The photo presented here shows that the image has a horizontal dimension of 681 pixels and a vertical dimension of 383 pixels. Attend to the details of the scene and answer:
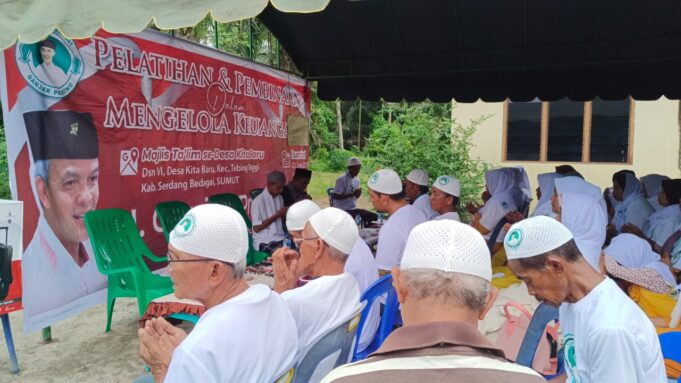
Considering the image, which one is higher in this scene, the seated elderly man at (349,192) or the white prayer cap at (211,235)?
the white prayer cap at (211,235)

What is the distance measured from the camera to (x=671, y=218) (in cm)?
496

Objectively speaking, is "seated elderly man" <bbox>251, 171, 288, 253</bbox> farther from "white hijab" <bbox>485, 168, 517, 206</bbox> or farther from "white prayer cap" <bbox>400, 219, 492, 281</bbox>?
"white prayer cap" <bbox>400, 219, 492, 281</bbox>

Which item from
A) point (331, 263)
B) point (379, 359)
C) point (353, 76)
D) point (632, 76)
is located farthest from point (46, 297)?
point (632, 76)

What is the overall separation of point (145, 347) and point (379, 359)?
949mm

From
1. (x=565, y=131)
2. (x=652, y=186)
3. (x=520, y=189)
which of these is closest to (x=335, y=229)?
(x=520, y=189)

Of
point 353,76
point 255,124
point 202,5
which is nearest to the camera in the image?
point 202,5

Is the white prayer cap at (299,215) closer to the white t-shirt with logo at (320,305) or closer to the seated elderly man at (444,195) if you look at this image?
the white t-shirt with logo at (320,305)

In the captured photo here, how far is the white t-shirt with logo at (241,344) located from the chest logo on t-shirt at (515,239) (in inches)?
31.0

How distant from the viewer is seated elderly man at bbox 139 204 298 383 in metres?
1.36

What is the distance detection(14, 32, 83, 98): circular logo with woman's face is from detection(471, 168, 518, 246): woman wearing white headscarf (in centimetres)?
392

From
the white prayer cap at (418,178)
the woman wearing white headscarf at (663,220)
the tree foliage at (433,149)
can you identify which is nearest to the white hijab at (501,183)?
the white prayer cap at (418,178)

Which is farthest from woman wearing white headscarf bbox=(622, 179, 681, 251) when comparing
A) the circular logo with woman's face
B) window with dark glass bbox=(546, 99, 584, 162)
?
window with dark glass bbox=(546, 99, 584, 162)

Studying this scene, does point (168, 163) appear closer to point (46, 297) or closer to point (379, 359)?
point (46, 297)

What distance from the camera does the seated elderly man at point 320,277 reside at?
188 centimetres
